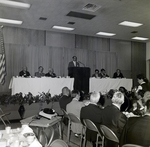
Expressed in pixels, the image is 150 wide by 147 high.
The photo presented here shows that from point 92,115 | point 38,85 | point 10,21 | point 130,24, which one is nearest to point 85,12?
point 130,24

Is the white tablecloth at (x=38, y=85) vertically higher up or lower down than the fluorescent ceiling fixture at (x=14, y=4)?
lower down

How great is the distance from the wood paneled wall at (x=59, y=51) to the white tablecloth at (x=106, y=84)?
11.0ft

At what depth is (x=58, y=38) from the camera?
9.66m

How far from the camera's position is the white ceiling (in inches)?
223

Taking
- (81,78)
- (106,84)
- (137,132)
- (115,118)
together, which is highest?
(81,78)

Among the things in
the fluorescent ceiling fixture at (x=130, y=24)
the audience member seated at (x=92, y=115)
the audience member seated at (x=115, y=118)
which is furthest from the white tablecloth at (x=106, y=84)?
the audience member seated at (x=115, y=118)

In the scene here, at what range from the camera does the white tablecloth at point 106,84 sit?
6.53 m

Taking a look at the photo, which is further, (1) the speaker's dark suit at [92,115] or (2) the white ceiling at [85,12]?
(2) the white ceiling at [85,12]

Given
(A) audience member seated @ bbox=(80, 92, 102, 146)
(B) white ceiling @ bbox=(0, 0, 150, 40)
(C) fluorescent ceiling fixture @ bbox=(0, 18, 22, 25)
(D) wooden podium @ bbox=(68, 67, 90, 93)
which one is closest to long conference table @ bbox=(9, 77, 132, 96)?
(D) wooden podium @ bbox=(68, 67, 90, 93)

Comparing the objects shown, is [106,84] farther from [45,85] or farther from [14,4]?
[14,4]

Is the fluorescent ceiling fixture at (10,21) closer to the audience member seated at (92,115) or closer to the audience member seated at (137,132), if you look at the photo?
the audience member seated at (92,115)

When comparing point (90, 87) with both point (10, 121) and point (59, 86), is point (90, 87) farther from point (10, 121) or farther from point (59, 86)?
point (10, 121)

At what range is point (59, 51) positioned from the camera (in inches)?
383

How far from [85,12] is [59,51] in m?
3.55
